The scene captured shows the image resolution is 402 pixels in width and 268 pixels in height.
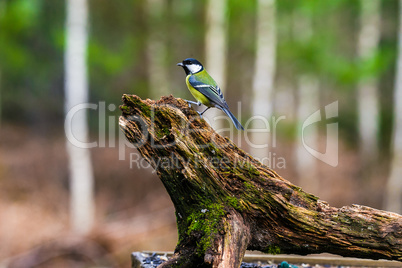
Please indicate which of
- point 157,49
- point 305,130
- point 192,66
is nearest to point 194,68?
point 192,66

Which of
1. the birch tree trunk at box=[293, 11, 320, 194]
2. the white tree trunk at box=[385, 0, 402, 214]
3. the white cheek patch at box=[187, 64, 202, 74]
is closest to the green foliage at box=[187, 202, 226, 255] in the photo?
the white cheek patch at box=[187, 64, 202, 74]

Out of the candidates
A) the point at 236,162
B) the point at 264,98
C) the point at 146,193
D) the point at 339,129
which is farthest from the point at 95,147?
the point at 339,129

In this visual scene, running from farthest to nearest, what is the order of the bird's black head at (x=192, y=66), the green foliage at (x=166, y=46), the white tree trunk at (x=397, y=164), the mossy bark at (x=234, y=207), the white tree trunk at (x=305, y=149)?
1. the white tree trunk at (x=305, y=149)
2. the green foliage at (x=166, y=46)
3. the white tree trunk at (x=397, y=164)
4. the bird's black head at (x=192, y=66)
5. the mossy bark at (x=234, y=207)

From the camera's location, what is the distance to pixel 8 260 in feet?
25.8

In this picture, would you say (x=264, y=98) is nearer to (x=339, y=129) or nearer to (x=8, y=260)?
(x=8, y=260)

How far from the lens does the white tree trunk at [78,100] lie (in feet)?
29.8

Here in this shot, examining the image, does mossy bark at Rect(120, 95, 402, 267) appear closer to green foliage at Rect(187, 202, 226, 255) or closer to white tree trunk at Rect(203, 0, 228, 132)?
green foliage at Rect(187, 202, 226, 255)

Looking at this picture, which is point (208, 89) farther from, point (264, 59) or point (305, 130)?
point (305, 130)

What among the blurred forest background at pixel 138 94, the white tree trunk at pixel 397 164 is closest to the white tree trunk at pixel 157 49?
the blurred forest background at pixel 138 94

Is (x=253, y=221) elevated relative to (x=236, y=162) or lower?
lower

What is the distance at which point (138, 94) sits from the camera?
43.7ft

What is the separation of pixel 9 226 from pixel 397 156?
1009 cm

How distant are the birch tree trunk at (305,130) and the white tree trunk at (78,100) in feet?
23.9

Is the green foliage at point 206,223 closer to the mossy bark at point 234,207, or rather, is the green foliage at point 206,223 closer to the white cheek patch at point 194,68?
the mossy bark at point 234,207
